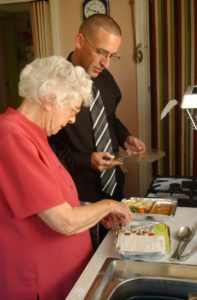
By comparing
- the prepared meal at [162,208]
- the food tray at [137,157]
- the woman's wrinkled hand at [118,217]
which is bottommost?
the prepared meal at [162,208]

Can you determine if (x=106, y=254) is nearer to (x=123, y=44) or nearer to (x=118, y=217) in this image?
(x=118, y=217)

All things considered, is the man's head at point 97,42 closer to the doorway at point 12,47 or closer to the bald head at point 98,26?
the bald head at point 98,26

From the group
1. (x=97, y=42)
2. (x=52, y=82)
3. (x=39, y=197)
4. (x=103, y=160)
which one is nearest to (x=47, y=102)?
(x=52, y=82)

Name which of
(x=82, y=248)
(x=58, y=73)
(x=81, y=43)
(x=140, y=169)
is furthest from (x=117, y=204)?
(x=140, y=169)

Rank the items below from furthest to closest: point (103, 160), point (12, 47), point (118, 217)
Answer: point (12, 47) → point (103, 160) → point (118, 217)

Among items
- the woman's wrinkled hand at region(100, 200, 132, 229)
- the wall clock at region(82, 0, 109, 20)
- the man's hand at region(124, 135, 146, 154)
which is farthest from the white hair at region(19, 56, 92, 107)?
the wall clock at region(82, 0, 109, 20)

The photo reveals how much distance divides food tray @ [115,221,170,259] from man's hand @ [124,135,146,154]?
594mm

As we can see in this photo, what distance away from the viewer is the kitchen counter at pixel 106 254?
1023mm

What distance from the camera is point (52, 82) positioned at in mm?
1084

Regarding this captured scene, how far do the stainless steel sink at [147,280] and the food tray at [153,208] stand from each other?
296mm

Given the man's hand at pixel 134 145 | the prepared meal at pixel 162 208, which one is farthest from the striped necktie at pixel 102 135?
the prepared meal at pixel 162 208

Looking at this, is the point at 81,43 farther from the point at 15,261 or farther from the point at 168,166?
the point at 168,166

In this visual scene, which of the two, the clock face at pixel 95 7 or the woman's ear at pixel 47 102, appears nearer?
the woman's ear at pixel 47 102

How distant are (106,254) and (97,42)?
97cm
